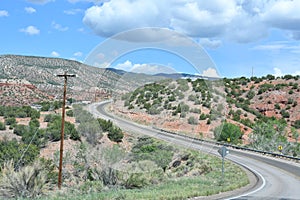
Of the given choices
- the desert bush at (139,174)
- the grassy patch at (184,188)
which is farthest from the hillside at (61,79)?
the grassy patch at (184,188)

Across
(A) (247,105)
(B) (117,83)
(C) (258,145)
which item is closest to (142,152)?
(B) (117,83)

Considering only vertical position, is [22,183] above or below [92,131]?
below

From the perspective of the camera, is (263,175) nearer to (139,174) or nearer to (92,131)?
(139,174)

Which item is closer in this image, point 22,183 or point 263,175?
point 22,183

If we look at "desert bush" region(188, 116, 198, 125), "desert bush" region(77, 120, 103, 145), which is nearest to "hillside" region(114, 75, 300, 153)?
"desert bush" region(188, 116, 198, 125)

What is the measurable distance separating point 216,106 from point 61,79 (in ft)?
119

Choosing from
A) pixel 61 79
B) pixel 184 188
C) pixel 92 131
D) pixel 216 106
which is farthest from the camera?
pixel 61 79

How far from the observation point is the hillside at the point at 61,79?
22641 mm

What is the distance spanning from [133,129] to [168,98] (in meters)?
4.39

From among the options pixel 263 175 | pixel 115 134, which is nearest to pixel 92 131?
pixel 115 134

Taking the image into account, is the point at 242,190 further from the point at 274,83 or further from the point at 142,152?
the point at 274,83

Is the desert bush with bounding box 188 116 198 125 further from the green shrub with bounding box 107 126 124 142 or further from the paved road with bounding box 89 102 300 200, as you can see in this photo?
the green shrub with bounding box 107 126 124 142

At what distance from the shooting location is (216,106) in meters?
44.0

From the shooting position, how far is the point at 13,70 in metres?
89.9
